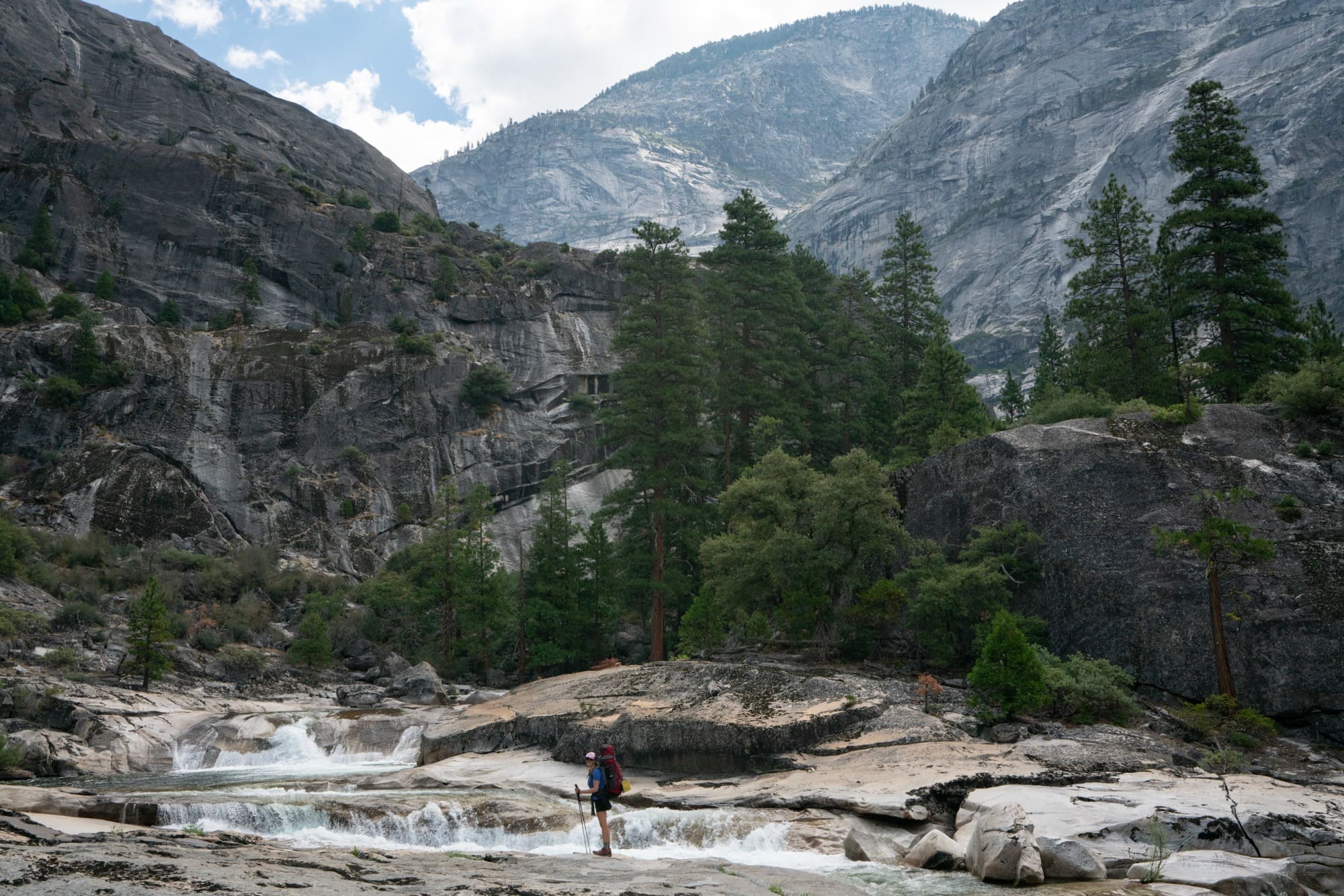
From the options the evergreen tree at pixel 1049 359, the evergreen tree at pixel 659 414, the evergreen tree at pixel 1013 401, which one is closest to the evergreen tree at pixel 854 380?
the evergreen tree at pixel 659 414

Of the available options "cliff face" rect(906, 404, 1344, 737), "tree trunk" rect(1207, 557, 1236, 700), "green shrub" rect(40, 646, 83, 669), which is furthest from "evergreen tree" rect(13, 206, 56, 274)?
"tree trunk" rect(1207, 557, 1236, 700)

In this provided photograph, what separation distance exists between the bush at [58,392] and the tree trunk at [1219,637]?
6995cm

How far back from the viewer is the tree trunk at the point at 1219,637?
22.1m

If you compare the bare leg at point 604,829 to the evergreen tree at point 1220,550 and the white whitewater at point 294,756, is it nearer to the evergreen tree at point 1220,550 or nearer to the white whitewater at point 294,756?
the white whitewater at point 294,756

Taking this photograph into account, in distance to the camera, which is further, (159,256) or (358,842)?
(159,256)

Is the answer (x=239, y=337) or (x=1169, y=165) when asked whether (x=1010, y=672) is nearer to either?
(x=239, y=337)

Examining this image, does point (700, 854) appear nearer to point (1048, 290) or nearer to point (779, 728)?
point (779, 728)

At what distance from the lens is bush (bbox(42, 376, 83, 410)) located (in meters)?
62.5

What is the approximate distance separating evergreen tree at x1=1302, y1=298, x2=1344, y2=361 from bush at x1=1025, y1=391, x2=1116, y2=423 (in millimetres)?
6798

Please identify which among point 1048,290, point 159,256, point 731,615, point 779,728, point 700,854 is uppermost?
point 1048,290

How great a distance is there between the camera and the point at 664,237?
135 feet

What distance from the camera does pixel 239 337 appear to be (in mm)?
73000

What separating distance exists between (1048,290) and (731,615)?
162 metres

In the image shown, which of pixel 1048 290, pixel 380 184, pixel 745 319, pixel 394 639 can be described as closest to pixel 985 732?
pixel 745 319
